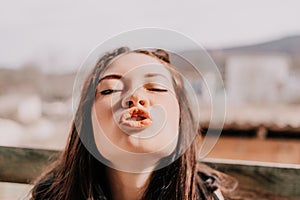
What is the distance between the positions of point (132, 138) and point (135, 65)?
9 centimetres

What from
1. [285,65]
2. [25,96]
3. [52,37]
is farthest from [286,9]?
[25,96]

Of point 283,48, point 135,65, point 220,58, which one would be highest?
point 283,48

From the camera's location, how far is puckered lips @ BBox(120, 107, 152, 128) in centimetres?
58

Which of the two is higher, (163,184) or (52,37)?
(52,37)

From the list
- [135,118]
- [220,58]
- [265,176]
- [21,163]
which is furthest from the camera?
[220,58]

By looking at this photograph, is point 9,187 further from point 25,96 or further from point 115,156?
point 25,96

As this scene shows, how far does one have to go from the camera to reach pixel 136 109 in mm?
587

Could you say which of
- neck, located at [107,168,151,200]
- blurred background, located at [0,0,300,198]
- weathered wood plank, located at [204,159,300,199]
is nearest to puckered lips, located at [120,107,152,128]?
neck, located at [107,168,151,200]

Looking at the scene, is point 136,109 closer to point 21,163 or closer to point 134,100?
point 134,100

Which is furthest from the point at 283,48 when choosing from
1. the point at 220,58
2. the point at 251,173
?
the point at 251,173

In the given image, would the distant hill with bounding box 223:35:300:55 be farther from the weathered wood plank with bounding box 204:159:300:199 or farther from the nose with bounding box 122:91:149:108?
the nose with bounding box 122:91:149:108

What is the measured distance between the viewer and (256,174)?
89 centimetres

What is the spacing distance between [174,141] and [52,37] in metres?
3.44

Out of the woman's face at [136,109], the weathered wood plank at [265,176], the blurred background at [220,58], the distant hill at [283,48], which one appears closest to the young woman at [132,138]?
the woman's face at [136,109]
